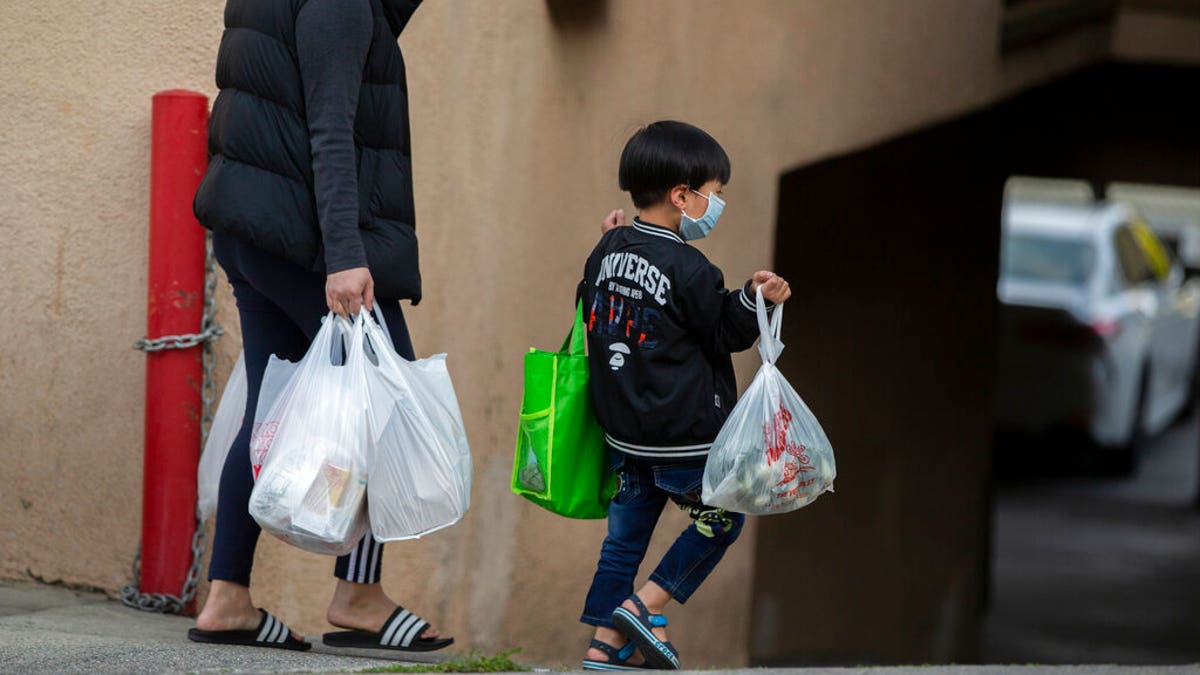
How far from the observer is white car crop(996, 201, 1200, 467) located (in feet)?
34.9

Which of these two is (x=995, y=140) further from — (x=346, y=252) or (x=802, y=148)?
(x=346, y=252)

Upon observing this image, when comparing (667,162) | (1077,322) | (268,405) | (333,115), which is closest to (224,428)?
(268,405)

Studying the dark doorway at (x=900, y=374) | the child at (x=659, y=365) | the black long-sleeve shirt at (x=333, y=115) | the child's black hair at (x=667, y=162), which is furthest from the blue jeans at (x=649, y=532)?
the dark doorway at (x=900, y=374)

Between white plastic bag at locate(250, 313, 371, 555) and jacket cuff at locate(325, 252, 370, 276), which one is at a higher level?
jacket cuff at locate(325, 252, 370, 276)

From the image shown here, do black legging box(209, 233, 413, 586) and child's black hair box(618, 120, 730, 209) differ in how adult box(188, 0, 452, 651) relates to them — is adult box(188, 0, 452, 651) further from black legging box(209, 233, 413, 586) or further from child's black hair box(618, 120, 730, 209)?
child's black hair box(618, 120, 730, 209)

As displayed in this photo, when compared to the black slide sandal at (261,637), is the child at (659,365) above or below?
above

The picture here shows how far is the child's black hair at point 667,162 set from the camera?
339cm

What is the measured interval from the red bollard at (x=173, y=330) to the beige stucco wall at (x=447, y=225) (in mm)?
137

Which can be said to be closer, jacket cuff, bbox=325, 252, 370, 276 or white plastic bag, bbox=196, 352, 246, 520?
jacket cuff, bbox=325, 252, 370, 276

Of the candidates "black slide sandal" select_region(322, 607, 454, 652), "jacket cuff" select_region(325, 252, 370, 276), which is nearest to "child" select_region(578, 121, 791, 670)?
"black slide sandal" select_region(322, 607, 454, 652)

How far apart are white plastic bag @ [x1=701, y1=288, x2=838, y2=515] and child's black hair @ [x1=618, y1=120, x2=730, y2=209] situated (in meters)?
0.36

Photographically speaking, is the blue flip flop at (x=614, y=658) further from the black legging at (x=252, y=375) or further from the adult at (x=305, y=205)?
the black legging at (x=252, y=375)

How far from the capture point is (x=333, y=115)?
312 cm

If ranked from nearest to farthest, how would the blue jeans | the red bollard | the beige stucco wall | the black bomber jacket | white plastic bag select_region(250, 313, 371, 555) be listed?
white plastic bag select_region(250, 313, 371, 555)
the black bomber jacket
the blue jeans
the red bollard
the beige stucco wall
